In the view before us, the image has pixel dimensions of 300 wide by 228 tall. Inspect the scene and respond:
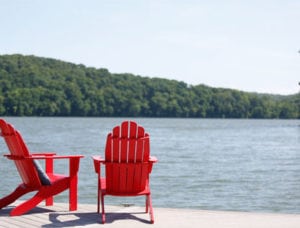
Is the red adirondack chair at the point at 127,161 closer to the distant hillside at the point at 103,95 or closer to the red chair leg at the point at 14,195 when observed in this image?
the red chair leg at the point at 14,195

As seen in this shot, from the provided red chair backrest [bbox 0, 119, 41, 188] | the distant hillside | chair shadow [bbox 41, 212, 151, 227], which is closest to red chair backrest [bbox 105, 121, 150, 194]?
chair shadow [bbox 41, 212, 151, 227]

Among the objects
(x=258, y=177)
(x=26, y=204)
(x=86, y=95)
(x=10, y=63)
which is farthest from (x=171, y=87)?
(x=26, y=204)

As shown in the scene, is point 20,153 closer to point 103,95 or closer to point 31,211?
point 31,211

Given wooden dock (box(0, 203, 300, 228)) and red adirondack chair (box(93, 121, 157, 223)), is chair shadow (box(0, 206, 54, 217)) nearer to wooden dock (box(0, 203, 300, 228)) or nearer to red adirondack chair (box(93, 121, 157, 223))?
wooden dock (box(0, 203, 300, 228))

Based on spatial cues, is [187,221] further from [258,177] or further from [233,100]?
[233,100]

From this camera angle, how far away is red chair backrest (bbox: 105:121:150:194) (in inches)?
239

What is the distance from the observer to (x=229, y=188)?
619 inches

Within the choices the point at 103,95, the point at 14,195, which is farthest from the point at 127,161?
the point at 103,95

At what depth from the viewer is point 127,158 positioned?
6.12 metres

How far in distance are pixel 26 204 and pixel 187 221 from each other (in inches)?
61.0

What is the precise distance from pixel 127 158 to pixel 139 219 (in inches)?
22.4

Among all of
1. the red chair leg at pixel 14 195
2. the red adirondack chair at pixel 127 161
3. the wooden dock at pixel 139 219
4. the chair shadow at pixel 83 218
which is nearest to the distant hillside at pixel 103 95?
the red chair leg at pixel 14 195

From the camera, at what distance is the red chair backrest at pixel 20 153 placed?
635 cm

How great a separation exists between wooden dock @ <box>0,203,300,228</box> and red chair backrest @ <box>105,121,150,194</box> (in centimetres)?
31
